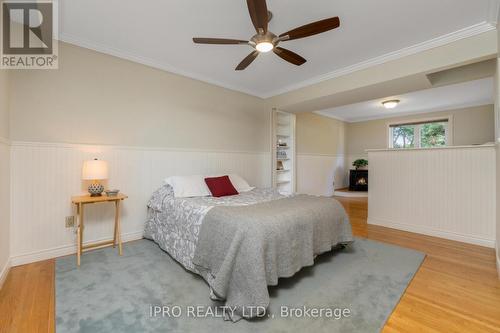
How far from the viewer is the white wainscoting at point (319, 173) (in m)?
5.83

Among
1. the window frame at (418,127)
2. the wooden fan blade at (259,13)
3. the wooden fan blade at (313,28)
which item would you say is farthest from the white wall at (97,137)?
the window frame at (418,127)

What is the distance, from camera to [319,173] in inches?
253

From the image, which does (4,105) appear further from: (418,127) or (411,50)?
(418,127)

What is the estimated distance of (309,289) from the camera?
1.95 m

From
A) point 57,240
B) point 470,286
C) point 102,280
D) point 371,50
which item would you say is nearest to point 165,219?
point 102,280

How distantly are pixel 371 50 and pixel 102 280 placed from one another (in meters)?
3.85

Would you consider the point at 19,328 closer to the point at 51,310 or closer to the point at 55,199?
the point at 51,310

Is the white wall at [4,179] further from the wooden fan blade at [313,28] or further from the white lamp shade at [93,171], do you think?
the wooden fan blade at [313,28]

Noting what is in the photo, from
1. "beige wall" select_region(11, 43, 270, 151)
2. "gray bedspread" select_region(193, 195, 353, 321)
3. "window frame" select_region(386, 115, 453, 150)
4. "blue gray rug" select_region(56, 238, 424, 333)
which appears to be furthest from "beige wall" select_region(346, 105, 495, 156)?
"gray bedspread" select_region(193, 195, 353, 321)

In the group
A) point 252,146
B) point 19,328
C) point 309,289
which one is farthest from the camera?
point 252,146

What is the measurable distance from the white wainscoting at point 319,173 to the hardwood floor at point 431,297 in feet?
10.8

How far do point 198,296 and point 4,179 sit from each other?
6.67ft

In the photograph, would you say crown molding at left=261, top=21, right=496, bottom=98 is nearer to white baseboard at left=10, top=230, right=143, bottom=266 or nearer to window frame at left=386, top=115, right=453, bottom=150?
white baseboard at left=10, top=230, right=143, bottom=266

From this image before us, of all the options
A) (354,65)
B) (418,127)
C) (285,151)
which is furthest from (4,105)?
(418,127)
